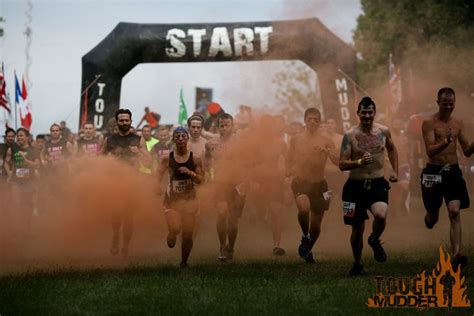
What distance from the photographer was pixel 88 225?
13312 millimetres

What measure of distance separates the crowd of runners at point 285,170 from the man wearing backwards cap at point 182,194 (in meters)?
0.01

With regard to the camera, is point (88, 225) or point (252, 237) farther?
point (252, 237)

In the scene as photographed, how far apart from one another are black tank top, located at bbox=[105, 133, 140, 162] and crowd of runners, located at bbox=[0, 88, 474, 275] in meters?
0.01

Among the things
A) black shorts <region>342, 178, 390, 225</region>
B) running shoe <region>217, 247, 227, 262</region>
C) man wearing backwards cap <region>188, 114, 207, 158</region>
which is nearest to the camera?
black shorts <region>342, 178, 390, 225</region>

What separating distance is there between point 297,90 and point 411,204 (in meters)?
7.39

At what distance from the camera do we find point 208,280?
959 centimetres

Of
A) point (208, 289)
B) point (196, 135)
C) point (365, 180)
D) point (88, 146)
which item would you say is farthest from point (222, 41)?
point (208, 289)

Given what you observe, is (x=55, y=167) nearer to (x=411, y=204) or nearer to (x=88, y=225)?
(x=88, y=225)

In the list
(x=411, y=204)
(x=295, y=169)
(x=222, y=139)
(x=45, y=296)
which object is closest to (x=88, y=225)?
(x=222, y=139)

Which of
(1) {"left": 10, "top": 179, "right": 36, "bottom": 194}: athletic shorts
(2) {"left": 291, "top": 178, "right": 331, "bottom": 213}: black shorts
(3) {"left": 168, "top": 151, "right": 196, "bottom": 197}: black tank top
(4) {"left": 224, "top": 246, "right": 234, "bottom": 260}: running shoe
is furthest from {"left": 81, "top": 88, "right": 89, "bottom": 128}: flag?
(2) {"left": 291, "top": 178, "right": 331, "bottom": 213}: black shorts

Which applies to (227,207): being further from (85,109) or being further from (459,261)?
(85,109)

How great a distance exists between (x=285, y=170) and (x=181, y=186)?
1862 millimetres

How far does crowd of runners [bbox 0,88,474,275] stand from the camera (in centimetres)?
1017

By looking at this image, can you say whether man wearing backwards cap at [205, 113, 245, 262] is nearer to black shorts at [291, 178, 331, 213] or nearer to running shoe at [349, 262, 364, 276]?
black shorts at [291, 178, 331, 213]
